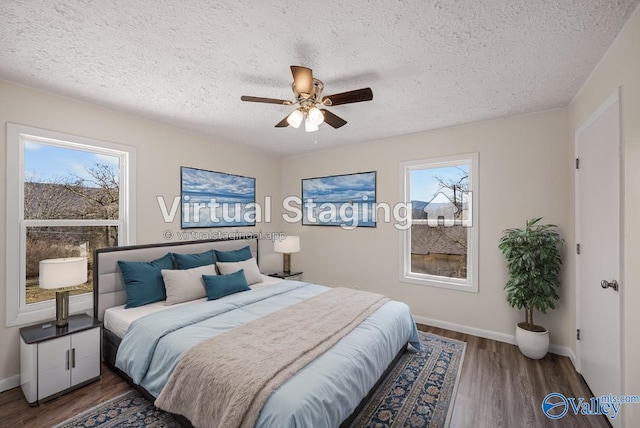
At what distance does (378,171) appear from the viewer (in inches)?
164

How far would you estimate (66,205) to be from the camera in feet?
9.11

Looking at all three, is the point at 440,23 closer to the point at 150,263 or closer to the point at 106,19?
the point at 106,19

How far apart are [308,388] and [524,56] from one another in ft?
8.64

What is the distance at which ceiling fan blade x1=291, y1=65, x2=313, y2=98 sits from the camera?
1823mm

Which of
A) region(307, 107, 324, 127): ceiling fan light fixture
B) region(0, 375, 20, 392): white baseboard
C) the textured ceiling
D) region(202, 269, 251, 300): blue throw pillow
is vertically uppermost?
the textured ceiling

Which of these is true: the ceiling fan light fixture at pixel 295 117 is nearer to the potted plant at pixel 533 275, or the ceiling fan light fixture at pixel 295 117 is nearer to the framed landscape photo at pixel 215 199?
the framed landscape photo at pixel 215 199

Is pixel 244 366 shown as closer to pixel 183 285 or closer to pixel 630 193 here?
pixel 183 285

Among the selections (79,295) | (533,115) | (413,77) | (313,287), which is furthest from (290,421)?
(533,115)

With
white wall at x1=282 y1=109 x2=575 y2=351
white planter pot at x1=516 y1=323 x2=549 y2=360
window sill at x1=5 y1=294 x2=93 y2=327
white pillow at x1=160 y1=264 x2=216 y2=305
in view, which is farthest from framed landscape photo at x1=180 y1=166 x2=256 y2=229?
white planter pot at x1=516 y1=323 x2=549 y2=360

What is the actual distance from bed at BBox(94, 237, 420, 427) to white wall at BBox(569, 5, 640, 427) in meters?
1.45

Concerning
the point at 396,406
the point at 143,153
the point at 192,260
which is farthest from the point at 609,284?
the point at 143,153

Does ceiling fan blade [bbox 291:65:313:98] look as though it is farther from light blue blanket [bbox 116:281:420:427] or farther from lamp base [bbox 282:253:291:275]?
lamp base [bbox 282:253:291:275]

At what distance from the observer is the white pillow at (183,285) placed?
284 cm

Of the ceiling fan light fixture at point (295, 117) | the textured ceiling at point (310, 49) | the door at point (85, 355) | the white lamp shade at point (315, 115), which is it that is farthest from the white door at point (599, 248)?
the door at point (85, 355)
